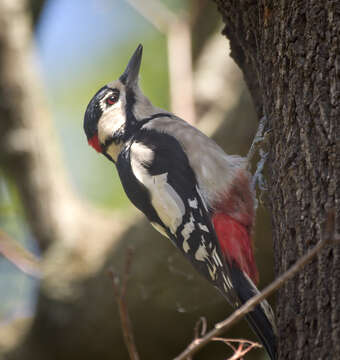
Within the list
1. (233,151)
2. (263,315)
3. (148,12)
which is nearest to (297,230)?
(263,315)

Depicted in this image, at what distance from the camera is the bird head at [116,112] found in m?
3.09

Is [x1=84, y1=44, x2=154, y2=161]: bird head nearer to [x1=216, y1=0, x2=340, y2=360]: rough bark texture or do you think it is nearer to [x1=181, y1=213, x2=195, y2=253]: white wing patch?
[x1=181, y1=213, x2=195, y2=253]: white wing patch

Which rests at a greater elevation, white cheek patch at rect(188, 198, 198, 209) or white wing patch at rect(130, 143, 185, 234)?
white wing patch at rect(130, 143, 185, 234)

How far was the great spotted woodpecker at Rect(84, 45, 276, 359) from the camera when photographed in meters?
2.53

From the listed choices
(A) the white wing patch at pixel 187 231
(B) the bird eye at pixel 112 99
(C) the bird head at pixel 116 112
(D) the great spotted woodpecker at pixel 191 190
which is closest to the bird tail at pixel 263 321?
(D) the great spotted woodpecker at pixel 191 190

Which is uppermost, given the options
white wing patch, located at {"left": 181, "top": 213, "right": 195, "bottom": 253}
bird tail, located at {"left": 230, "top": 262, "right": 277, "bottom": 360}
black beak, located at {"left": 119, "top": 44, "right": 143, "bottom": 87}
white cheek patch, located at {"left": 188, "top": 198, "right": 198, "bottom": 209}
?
black beak, located at {"left": 119, "top": 44, "right": 143, "bottom": 87}

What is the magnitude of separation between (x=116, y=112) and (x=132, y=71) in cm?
24

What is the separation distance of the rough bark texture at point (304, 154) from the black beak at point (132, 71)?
42.7 inches

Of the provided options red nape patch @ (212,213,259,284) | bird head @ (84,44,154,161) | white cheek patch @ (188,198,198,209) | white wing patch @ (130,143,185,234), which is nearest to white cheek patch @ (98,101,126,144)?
bird head @ (84,44,154,161)

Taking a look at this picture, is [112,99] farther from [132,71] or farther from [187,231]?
[187,231]

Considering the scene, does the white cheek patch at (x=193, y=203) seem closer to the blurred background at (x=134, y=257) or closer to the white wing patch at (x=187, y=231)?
the white wing patch at (x=187, y=231)

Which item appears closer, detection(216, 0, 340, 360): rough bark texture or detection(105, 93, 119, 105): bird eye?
detection(216, 0, 340, 360): rough bark texture

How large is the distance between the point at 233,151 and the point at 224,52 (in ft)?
5.26

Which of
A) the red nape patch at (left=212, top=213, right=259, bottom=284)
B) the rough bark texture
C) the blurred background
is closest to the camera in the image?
the rough bark texture
